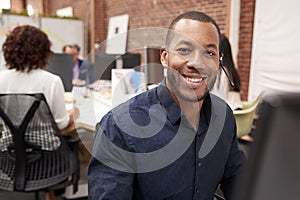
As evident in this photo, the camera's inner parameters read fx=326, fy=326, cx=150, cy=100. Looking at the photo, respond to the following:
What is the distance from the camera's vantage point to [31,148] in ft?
6.37

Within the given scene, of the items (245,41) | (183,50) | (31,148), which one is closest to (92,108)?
(183,50)

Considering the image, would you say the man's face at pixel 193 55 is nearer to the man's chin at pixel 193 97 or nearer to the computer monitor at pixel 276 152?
the man's chin at pixel 193 97

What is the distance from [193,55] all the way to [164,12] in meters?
3.81

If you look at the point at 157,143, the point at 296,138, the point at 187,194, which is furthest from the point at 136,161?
the point at 296,138

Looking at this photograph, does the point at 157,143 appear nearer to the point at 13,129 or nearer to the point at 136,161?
the point at 136,161

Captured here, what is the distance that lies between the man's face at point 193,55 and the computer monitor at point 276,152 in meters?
0.41

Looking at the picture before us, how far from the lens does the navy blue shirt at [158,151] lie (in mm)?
831

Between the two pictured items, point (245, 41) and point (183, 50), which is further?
point (245, 41)

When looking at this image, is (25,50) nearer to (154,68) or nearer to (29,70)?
(29,70)

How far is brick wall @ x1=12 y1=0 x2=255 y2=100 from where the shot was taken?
3.37 metres

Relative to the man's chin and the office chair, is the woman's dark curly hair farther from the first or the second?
the man's chin

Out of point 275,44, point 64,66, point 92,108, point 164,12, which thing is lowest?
point 64,66

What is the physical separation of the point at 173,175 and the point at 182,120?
0.15 metres

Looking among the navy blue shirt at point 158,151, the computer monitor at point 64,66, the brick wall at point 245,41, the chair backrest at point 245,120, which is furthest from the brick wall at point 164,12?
the computer monitor at point 64,66
